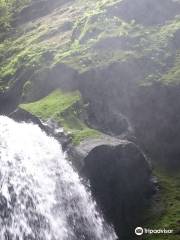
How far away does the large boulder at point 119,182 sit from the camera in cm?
2802

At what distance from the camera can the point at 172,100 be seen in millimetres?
34156

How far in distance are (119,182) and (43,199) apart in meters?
4.96

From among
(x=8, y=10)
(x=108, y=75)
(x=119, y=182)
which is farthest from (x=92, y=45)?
(x=8, y=10)

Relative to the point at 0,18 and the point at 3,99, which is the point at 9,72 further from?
the point at 0,18

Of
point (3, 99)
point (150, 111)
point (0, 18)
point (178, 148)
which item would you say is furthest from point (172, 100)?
point (0, 18)

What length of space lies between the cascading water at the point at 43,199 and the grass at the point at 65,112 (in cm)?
183

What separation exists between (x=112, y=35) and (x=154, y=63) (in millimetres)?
5122

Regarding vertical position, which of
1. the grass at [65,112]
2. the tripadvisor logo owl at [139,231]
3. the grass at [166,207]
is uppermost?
the grass at [65,112]

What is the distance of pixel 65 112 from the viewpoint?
109ft

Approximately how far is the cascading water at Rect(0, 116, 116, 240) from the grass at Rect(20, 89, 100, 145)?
1.83m
